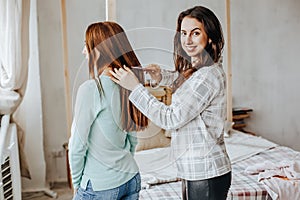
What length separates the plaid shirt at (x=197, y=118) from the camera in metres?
1.50

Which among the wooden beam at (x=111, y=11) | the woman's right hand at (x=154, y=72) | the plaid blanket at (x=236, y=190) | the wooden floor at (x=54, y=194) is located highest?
the wooden beam at (x=111, y=11)

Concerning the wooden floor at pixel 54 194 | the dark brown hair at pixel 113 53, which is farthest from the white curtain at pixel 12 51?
the dark brown hair at pixel 113 53

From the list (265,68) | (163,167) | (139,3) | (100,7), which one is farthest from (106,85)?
(265,68)

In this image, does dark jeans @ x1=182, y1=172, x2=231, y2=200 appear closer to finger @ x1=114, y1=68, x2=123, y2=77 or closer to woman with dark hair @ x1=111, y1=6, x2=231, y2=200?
woman with dark hair @ x1=111, y1=6, x2=231, y2=200

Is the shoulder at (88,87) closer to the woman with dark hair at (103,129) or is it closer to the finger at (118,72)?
the woman with dark hair at (103,129)

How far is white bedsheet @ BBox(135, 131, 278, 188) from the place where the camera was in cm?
174

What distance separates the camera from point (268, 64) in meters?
3.70

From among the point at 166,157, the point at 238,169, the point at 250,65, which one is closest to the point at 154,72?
the point at 166,157

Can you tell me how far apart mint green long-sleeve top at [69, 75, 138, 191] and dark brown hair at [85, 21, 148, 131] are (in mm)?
43

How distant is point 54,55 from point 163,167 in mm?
1828

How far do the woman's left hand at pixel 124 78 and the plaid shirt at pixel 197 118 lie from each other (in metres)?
0.02

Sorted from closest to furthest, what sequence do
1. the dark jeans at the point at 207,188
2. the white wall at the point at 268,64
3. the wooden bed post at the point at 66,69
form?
the dark jeans at the point at 207,188, the wooden bed post at the point at 66,69, the white wall at the point at 268,64

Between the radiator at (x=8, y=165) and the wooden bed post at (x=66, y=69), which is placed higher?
the wooden bed post at (x=66, y=69)

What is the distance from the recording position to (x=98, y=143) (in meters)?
1.47
